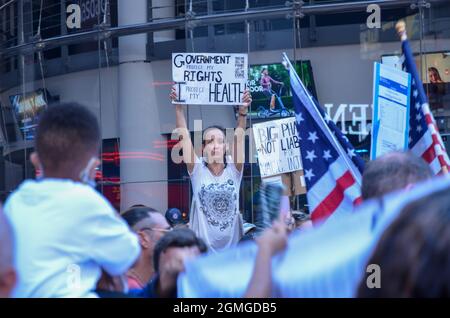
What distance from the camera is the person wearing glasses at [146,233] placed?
13.0 ft

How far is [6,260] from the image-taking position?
2410 mm

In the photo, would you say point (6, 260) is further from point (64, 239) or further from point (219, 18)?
point (219, 18)

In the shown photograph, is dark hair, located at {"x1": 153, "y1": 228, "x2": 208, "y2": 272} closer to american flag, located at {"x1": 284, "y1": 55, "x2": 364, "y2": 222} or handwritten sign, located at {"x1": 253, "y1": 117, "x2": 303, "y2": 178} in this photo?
american flag, located at {"x1": 284, "y1": 55, "x2": 364, "y2": 222}

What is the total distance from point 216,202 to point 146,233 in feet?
9.89

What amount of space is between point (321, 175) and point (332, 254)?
8.11 ft

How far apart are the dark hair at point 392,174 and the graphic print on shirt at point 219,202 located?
12.4 feet

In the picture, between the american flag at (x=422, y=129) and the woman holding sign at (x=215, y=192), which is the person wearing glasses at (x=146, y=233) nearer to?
the american flag at (x=422, y=129)

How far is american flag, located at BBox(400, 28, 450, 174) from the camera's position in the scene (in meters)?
4.62

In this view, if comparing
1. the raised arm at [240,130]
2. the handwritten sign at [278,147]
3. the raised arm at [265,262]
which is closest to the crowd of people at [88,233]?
the raised arm at [265,262]

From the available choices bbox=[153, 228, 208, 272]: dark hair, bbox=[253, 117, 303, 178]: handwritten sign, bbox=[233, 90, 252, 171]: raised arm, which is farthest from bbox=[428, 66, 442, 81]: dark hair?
bbox=[153, 228, 208, 272]: dark hair


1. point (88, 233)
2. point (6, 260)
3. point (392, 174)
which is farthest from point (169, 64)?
point (6, 260)

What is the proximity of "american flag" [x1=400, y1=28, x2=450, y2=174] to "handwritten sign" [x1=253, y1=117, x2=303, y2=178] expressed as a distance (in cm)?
348
